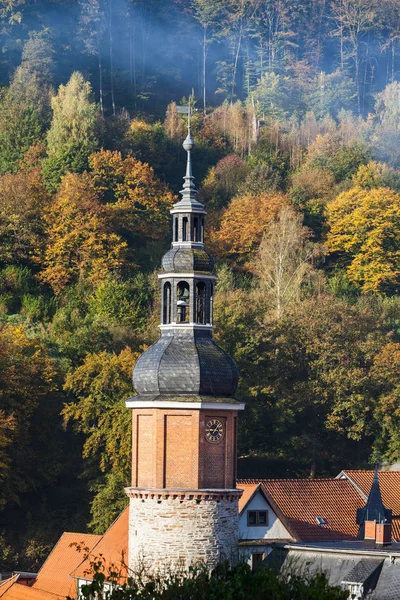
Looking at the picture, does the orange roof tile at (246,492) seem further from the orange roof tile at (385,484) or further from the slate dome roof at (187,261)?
the slate dome roof at (187,261)

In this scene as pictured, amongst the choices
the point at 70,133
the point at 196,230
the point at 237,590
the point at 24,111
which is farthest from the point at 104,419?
the point at 24,111

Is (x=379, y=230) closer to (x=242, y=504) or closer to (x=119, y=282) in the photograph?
(x=119, y=282)

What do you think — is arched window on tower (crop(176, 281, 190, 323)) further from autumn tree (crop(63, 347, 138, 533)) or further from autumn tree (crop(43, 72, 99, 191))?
autumn tree (crop(43, 72, 99, 191))

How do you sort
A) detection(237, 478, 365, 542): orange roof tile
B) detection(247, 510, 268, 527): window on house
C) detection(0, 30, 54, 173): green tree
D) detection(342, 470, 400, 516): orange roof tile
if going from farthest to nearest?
detection(0, 30, 54, 173): green tree, detection(342, 470, 400, 516): orange roof tile, detection(237, 478, 365, 542): orange roof tile, detection(247, 510, 268, 527): window on house

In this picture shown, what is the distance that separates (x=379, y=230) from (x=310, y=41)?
125 feet

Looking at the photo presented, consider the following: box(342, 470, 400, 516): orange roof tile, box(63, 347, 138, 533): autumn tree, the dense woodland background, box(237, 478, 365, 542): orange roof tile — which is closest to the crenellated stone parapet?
box(237, 478, 365, 542): orange roof tile

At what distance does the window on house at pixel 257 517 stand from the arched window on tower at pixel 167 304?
796 centimetres

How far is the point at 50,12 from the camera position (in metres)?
110

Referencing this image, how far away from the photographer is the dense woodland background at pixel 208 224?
65.2 meters

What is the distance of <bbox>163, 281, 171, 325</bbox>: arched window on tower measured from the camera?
46.2 meters

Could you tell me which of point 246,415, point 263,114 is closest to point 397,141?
point 263,114

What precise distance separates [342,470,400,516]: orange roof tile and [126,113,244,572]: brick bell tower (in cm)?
1256

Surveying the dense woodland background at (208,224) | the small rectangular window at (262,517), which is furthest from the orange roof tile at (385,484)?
the dense woodland background at (208,224)

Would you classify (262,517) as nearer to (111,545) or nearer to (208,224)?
(111,545)
